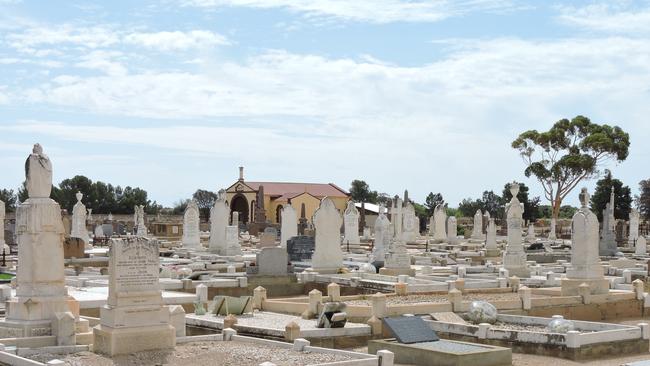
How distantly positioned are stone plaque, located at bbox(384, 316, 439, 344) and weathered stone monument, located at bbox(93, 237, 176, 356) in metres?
3.90

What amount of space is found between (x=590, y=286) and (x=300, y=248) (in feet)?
44.4

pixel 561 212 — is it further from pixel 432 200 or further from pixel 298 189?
pixel 298 189

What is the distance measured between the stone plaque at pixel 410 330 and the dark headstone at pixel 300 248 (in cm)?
1714

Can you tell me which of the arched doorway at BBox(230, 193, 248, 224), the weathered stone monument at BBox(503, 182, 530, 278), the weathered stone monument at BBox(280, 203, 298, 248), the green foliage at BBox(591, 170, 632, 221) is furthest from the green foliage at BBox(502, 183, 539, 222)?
the weathered stone monument at BBox(503, 182, 530, 278)

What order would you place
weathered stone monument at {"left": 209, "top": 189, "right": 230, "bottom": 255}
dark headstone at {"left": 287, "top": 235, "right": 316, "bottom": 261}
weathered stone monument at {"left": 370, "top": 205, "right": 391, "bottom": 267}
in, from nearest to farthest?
weathered stone monument at {"left": 370, "top": 205, "right": 391, "bottom": 267} → dark headstone at {"left": 287, "top": 235, "right": 316, "bottom": 261} → weathered stone monument at {"left": 209, "top": 189, "right": 230, "bottom": 255}

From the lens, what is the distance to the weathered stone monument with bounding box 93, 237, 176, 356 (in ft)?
44.1

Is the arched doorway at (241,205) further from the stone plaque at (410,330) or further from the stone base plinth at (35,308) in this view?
the stone base plinth at (35,308)

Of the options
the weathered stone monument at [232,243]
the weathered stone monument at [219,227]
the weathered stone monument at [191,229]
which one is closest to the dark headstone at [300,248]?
the weathered stone monument at [232,243]

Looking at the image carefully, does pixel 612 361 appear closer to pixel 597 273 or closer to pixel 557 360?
pixel 557 360

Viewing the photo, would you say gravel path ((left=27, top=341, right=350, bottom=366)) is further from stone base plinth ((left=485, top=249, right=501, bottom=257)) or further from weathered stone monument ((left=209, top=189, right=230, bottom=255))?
stone base plinth ((left=485, top=249, right=501, bottom=257))

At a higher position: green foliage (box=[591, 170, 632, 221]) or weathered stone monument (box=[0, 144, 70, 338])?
green foliage (box=[591, 170, 632, 221])

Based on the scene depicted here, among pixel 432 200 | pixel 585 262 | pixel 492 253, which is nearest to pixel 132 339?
pixel 585 262

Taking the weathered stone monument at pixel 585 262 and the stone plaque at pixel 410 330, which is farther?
the weathered stone monument at pixel 585 262

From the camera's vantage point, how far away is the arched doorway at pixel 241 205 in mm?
82688
